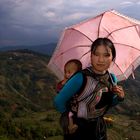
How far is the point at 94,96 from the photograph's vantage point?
15.5 feet

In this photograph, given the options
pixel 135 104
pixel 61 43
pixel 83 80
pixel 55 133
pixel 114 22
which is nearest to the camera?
pixel 83 80

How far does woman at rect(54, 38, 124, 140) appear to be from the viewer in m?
4.69

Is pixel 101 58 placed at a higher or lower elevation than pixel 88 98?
higher

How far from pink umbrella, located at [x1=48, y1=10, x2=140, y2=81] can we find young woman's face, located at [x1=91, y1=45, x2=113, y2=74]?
3.65ft

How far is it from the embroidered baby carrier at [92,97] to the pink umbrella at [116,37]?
1160 millimetres

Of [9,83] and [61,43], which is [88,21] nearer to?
[61,43]

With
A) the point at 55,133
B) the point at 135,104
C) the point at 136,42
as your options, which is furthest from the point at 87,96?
the point at 135,104

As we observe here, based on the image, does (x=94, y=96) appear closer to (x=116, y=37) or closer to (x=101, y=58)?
(x=101, y=58)

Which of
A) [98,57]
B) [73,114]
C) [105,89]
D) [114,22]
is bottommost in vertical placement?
[73,114]

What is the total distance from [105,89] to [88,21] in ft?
5.33

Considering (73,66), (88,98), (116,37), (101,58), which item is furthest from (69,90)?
(116,37)

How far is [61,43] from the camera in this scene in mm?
6363

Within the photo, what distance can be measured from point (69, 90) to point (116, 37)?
5.35 feet

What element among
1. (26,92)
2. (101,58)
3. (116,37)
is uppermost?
(116,37)
